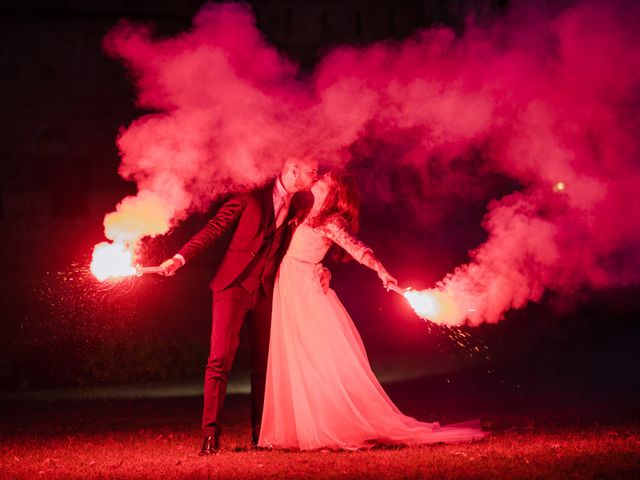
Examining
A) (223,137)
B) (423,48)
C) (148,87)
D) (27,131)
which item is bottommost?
(223,137)

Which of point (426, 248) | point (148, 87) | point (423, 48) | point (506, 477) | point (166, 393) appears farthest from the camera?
point (426, 248)

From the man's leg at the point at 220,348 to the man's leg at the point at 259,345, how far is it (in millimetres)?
180

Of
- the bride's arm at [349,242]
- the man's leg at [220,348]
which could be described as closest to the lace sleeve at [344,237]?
the bride's arm at [349,242]

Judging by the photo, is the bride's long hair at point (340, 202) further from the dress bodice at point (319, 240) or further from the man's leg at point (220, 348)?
the man's leg at point (220, 348)

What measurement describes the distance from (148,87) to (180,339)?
8.38 metres

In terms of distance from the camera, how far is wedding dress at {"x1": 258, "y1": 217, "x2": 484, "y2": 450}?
7230mm

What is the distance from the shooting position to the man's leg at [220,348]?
23.7 feet

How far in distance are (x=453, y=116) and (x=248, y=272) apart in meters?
3.47

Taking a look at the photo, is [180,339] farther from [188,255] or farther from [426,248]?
[188,255]

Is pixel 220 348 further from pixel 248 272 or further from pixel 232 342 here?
pixel 248 272

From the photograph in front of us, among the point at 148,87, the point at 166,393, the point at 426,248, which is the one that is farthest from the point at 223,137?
the point at 426,248

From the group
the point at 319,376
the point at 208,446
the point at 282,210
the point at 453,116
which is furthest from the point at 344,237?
the point at 453,116

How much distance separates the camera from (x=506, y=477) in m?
5.93

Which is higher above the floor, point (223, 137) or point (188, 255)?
point (223, 137)
